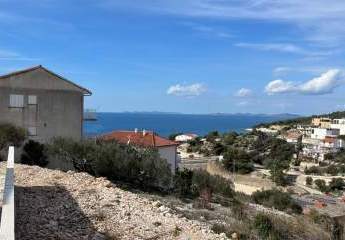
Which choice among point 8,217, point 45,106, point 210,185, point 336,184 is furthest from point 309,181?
point 8,217

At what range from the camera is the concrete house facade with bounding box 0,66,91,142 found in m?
31.2

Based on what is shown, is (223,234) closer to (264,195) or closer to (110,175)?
(110,175)

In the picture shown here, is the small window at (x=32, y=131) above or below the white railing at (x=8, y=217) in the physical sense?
above

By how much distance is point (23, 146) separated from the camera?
2978 cm

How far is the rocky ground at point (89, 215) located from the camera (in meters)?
11.8

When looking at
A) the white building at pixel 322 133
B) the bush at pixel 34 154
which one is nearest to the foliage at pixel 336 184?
the bush at pixel 34 154

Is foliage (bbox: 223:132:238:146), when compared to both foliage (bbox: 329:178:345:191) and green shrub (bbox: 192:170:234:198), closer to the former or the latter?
foliage (bbox: 329:178:345:191)

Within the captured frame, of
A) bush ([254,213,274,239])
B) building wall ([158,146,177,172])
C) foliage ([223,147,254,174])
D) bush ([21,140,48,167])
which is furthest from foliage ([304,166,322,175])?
bush ([254,213,274,239])

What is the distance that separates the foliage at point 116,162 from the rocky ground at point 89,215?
8.98 m

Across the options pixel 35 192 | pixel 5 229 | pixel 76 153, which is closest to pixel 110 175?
pixel 76 153

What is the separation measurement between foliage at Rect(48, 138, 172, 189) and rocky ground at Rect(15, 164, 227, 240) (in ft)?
29.5

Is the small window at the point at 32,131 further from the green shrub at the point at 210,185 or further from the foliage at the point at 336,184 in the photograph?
the foliage at the point at 336,184

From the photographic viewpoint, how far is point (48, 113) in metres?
32.5

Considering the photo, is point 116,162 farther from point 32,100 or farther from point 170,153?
point 170,153
